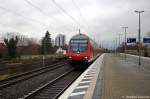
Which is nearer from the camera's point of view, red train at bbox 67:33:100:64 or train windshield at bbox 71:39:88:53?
red train at bbox 67:33:100:64

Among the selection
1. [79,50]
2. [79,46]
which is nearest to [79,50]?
[79,50]

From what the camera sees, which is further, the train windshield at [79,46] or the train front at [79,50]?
the train windshield at [79,46]

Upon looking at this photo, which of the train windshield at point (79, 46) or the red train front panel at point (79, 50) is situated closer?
the red train front panel at point (79, 50)

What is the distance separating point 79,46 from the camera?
27406mm

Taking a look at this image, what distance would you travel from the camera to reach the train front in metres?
26.6

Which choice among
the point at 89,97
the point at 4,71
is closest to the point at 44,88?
the point at 89,97

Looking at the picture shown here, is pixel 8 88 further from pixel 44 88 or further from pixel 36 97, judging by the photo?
pixel 36 97

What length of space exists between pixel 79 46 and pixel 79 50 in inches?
19.4

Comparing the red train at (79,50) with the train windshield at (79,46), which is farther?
the train windshield at (79,46)

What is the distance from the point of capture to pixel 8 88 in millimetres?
14617

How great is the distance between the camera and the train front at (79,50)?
2662 cm

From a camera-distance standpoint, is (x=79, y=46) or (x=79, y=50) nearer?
Result: (x=79, y=50)

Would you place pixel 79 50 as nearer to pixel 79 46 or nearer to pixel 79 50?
pixel 79 50

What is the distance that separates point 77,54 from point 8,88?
12.9 m
